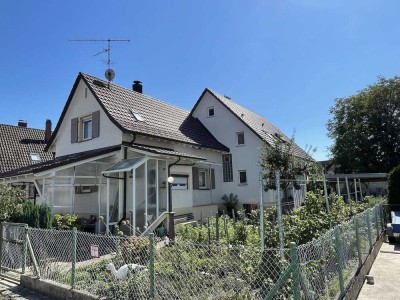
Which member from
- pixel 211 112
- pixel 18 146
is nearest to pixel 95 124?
pixel 211 112

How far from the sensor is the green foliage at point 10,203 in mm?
9594

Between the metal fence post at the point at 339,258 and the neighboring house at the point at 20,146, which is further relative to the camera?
the neighboring house at the point at 20,146

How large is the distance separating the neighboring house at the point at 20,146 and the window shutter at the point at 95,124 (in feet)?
31.6

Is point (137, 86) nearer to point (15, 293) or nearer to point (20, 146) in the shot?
point (20, 146)

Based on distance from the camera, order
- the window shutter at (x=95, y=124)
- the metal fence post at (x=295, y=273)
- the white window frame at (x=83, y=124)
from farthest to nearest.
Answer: the white window frame at (x=83, y=124), the window shutter at (x=95, y=124), the metal fence post at (x=295, y=273)

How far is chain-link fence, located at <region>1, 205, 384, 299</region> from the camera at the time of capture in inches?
174

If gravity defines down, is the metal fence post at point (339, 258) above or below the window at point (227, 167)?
below

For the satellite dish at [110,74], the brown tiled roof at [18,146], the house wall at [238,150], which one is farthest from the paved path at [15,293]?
the brown tiled roof at [18,146]

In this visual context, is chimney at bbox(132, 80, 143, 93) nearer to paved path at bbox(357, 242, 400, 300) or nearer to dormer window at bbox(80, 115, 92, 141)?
dormer window at bbox(80, 115, 92, 141)

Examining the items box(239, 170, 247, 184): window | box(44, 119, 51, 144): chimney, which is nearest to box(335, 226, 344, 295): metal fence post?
box(239, 170, 247, 184): window

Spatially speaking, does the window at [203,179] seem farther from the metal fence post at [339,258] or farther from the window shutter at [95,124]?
the metal fence post at [339,258]

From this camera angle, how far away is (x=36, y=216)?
1012cm

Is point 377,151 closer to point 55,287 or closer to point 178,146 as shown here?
point 178,146

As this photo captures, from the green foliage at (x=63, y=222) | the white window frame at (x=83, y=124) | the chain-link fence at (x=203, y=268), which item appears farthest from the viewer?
the white window frame at (x=83, y=124)
